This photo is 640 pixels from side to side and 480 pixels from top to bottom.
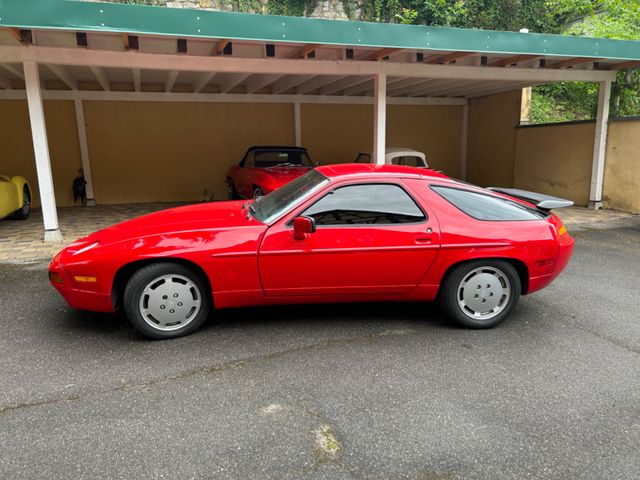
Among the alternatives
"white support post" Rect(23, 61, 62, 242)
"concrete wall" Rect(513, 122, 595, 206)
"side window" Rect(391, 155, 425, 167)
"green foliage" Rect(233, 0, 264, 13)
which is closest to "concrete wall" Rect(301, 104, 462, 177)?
"concrete wall" Rect(513, 122, 595, 206)

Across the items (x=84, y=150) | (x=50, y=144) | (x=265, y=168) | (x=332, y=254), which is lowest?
(x=332, y=254)

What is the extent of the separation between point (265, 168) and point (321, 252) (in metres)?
6.34

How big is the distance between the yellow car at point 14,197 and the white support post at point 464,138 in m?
12.8

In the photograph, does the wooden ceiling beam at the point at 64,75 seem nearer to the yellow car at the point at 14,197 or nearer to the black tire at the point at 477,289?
the yellow car at the point at 14,197

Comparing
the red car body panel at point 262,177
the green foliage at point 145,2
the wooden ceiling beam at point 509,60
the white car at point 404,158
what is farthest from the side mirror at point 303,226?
the green foliage at point 145,2

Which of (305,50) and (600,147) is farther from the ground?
(305,50)

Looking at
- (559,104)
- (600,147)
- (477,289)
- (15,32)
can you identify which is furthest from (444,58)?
(559,104)

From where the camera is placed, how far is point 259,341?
155 inches

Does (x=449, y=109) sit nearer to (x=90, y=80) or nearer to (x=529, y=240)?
(x=90, y=80)

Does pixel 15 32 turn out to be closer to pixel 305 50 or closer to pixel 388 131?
pixel 305 50

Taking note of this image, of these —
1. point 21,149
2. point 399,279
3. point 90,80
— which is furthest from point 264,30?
point 21,149

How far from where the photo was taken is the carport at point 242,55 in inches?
249

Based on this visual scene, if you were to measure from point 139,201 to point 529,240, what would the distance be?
456 inches

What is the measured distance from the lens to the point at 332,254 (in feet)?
13.0
